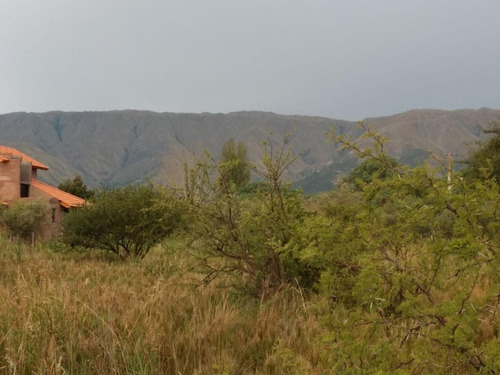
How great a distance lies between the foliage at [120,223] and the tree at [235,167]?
11.4 ft

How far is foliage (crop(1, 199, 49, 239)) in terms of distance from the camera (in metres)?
26.3

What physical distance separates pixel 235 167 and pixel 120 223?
1041 cm

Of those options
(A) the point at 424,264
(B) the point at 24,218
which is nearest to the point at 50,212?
(B) the point at 24,218

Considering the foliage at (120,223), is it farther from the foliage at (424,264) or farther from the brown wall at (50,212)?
the brown wall at (50,212)

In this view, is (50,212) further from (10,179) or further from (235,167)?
(235,167)

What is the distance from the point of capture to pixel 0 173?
3284 cm

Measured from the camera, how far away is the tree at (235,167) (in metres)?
5.89

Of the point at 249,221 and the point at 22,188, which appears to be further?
the point at 22,188

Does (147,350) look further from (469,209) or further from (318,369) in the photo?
(469,209)

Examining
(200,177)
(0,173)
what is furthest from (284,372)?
(0,173)

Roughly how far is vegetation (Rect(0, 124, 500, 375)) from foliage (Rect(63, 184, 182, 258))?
8333mm

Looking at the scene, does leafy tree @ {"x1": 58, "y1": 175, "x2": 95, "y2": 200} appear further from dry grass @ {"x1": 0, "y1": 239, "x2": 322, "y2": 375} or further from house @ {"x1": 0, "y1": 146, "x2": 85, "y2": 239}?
dry grass @ {"x1": 0, "y1": 239, "x2": 322, "y2": 375}

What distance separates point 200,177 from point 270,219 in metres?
1.26

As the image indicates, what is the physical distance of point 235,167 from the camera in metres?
6.50
